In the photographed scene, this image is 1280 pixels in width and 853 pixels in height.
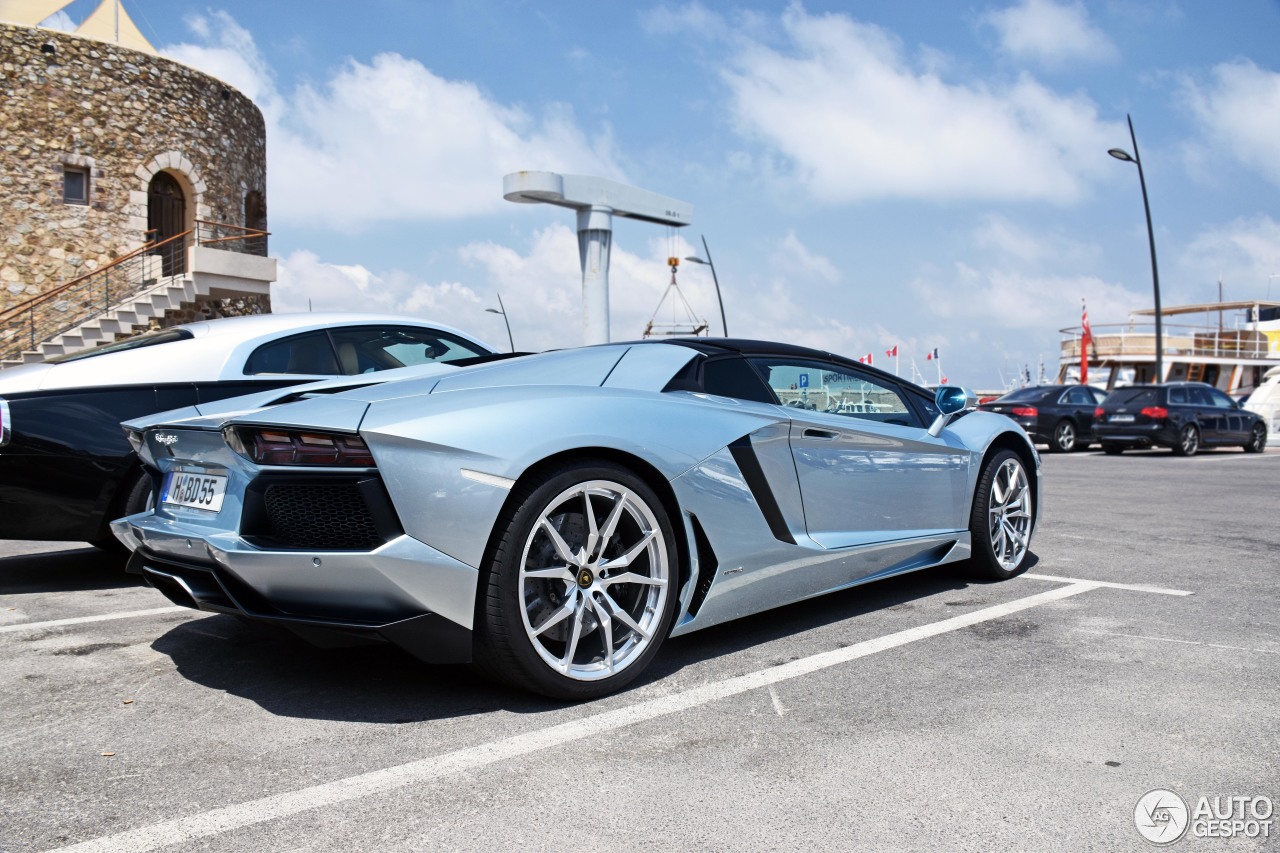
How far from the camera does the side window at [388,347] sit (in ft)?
19.3

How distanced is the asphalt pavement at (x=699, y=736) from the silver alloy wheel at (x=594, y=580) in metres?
0.18

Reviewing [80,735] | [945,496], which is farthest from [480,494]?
[945,496]

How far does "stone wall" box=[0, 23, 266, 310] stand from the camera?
2105cm

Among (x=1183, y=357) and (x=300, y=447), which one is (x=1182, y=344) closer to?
(x=1183, y=357)

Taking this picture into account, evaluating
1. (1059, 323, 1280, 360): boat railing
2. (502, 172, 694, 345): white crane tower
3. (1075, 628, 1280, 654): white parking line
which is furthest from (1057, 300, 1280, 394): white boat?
(1075, 628, 1280, 654): white parking line

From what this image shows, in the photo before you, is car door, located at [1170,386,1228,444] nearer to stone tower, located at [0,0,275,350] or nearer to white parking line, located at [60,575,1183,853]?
white parking line, located at [60,575,1183,853]

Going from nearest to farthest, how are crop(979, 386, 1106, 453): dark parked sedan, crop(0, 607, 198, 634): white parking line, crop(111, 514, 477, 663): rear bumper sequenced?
crop(111, 514, 477, 663): rear bumper → crop(0, 607, 198, 634): white parking line → crop(979, 386, 1106, 453): dark parked sedan

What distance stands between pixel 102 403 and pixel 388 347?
1577mm

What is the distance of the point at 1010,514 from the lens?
5402mm

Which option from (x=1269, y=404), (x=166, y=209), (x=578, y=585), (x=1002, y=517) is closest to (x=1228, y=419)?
(x=1269, y=404)

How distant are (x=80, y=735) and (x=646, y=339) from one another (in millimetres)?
2314

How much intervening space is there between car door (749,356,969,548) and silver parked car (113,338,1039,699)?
0.05 feet

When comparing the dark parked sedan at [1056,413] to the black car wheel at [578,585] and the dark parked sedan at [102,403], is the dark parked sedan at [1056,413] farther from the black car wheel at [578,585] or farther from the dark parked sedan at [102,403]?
the black car wheel at [578,585]

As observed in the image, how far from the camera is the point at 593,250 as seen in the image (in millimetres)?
26891
